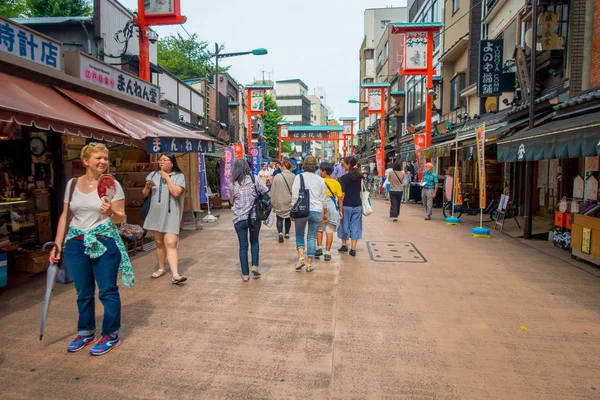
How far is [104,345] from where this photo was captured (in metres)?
3.71

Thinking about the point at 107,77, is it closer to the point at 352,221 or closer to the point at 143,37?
the point at 143,37

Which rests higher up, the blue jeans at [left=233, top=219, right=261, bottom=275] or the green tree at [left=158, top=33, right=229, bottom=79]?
the green tree at [left=158, top=33, right=229, bottom=79]

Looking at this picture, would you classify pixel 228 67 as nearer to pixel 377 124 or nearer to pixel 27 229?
pixel 377 124

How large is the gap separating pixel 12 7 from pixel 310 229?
23.1 meters

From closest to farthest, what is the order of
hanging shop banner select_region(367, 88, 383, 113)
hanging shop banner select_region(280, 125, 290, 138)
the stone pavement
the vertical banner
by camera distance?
1. the stone pavement
2. the vertical banner
3. hanging shop banner select_region(367, 88, 383, 113)
4. hanging shop banner select_region(280, 125, 290, 138)

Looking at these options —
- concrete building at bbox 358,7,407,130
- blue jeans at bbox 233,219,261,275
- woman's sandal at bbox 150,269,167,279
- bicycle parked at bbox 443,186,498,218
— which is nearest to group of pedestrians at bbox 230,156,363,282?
blue jeans at bbox 233,219,261,275

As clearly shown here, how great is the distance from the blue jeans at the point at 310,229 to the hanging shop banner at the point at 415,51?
12780mm

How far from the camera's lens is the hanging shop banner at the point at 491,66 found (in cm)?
1396

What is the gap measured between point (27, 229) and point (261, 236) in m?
4.69

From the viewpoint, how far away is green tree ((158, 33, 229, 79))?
120 ft

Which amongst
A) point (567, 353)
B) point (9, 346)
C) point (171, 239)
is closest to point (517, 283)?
point (567, 353)

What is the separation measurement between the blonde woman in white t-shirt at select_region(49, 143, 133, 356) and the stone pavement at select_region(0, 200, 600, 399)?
0.26m

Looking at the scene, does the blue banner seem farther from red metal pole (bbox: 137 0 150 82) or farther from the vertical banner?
the vertical banner

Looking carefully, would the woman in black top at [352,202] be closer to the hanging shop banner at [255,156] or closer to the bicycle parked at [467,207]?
the bicycle parked at [467,207]
